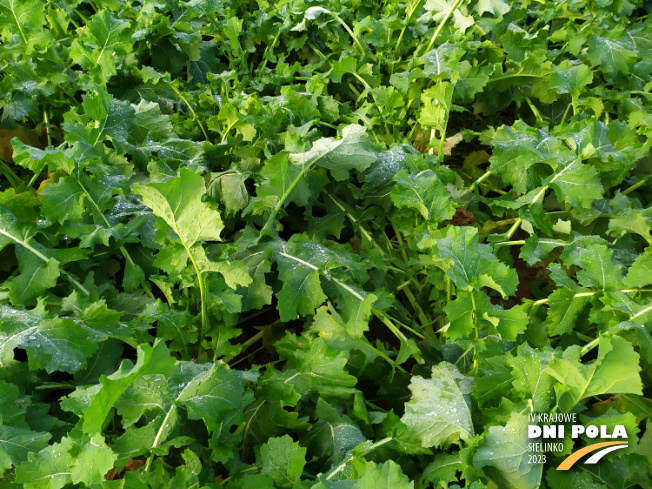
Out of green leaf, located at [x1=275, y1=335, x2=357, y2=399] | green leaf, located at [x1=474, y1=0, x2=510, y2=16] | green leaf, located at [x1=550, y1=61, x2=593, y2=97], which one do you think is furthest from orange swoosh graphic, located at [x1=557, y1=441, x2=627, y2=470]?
green leaf, located at [x1=474, y1=0, x2=510, y2=16]

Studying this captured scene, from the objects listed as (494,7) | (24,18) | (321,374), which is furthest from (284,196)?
(494,7)

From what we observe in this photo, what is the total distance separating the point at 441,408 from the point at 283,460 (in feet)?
1.49

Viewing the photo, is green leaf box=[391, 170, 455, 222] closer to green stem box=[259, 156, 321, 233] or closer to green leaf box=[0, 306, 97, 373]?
green stem box=[259, 156, 321, 233]

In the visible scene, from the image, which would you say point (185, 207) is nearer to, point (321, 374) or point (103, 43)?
point (321, 374)

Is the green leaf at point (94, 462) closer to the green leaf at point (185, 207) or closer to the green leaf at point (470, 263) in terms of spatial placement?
the green leaf at point (185, 207)

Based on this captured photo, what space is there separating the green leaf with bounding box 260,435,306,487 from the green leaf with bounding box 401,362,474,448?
12.0 inches

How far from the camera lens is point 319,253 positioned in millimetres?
1911

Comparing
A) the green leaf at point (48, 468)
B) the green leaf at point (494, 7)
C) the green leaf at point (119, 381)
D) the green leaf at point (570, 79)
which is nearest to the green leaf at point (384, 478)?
the green leaf at point (119, 381)

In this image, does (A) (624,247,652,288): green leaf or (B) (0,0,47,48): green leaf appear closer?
(A) (624,247,652,288): green leaf

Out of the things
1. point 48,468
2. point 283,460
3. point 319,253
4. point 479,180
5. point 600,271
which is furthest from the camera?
point 479,180

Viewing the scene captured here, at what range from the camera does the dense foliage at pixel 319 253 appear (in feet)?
4.64

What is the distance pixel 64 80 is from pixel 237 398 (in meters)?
1.81

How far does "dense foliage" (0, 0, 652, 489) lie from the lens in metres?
1.41

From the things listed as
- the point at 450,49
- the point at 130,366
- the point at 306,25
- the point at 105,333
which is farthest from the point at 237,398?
the point at 306,25
